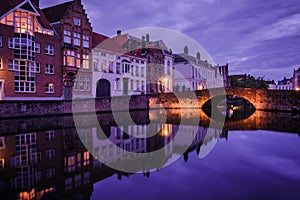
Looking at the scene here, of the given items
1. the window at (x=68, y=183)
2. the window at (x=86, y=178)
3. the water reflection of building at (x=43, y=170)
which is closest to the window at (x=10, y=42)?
the water reflection of building at (x=43, y=170)

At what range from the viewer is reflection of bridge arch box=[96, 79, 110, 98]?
102ft

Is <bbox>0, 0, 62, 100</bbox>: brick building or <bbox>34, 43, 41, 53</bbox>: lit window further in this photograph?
<bbox>34, 43, 41, 53</bbox>: lit window

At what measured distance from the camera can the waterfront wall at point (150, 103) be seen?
19.8 meters

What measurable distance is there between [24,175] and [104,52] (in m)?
27.2

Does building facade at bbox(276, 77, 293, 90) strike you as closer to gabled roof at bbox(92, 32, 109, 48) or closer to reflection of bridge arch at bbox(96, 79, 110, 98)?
gabled roof at bbox(92, 32, 109, 48)

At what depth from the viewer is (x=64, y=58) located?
1045 inches

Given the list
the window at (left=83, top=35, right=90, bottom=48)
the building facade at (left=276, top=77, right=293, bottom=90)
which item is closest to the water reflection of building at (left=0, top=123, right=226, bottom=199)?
the window at (left=83, top=35, right=90, bottom=48)

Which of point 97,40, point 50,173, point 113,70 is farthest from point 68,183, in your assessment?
point 97,40

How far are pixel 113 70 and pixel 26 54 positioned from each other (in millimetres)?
12196

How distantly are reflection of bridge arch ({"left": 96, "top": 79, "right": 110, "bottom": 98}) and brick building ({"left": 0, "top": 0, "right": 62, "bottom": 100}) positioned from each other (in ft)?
18.7

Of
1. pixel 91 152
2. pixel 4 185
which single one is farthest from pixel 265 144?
pixel 4 185

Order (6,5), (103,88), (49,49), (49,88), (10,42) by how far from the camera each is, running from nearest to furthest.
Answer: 1. (10,42)
2. (6,5)
3. (49,49)
4. (49,88)
5. (103,88)

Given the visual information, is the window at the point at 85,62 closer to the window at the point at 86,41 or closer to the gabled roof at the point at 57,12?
the window at the point at 86,41

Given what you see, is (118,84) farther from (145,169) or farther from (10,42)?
(145,169)
